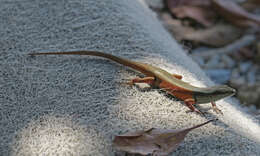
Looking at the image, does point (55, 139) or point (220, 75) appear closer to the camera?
point (55, 139)

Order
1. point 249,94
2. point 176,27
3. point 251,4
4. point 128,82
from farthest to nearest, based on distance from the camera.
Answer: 1. point 251,4
2. point 176,27
3. point 249,94
4. point 128,82

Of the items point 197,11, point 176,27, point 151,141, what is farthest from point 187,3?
point 151,141

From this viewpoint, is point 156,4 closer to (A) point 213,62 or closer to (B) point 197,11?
(B) point 197,11

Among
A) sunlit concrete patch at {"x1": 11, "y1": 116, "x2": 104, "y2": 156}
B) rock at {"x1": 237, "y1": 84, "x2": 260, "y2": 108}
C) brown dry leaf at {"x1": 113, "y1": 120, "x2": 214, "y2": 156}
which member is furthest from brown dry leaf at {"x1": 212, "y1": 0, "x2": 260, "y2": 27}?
sunlit concrete patch at {"x1": 11, "y1": 116, "x2": 104, "y2": 156}

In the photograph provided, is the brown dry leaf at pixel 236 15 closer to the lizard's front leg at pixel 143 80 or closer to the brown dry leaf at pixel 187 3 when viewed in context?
the brown dry leaf at pixel 187 3

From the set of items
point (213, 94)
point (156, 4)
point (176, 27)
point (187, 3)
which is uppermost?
point (213, 94)

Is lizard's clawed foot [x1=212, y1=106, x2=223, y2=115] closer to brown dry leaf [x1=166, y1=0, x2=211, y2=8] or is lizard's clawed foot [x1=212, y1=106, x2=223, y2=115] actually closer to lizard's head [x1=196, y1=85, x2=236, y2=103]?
lizard's head [x1=196, y1=85, x2=236, y2=103]

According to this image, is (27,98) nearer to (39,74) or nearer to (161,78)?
(39,74)

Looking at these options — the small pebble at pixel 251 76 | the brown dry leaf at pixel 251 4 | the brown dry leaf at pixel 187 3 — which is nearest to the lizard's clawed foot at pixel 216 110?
the small pebble at pixel 251 76

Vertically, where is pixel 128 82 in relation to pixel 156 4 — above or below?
above
